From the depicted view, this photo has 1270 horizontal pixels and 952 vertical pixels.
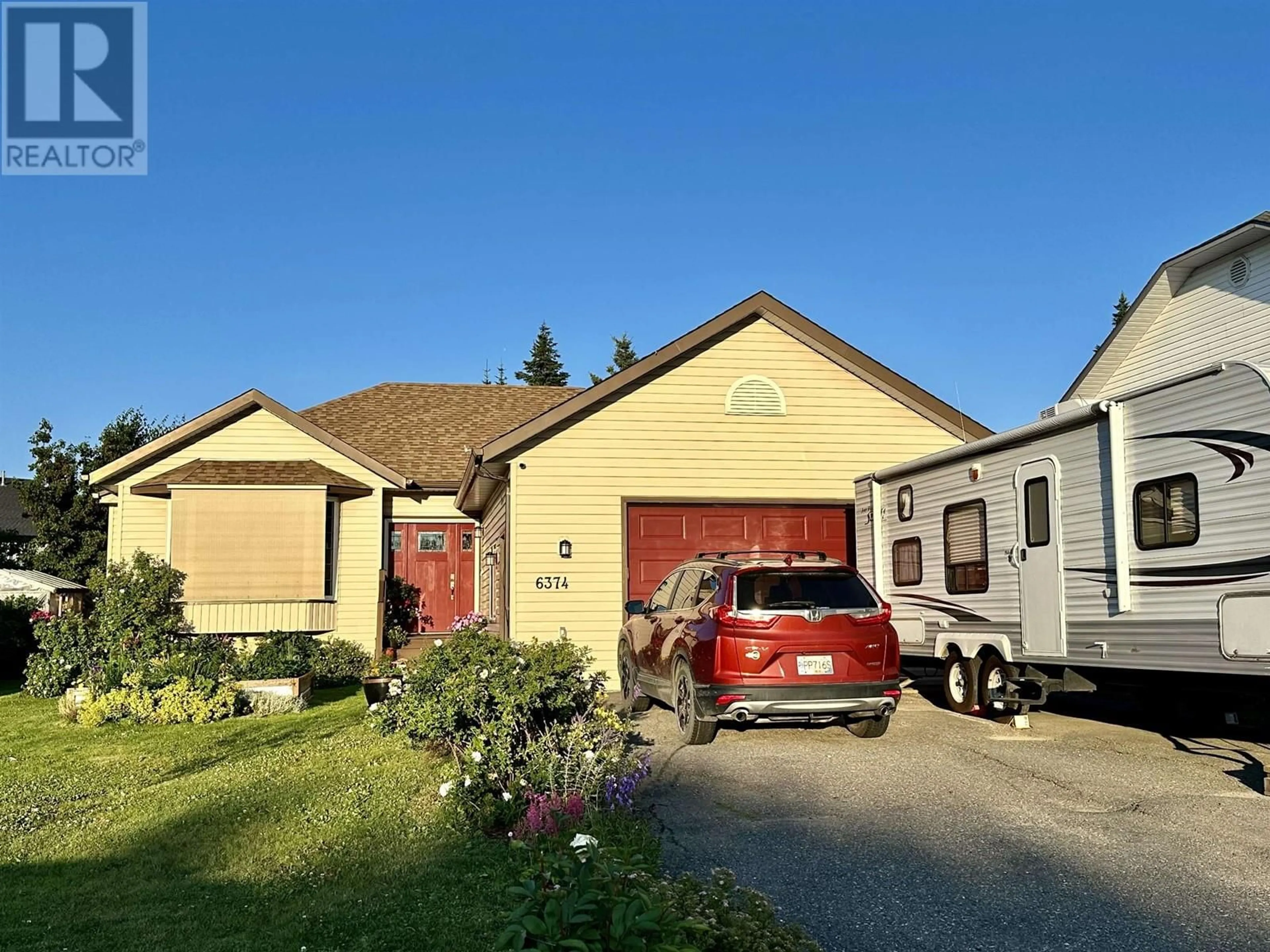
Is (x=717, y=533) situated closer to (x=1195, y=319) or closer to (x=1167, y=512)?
(x=1167, y=512)

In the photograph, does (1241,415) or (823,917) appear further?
(1241,415)

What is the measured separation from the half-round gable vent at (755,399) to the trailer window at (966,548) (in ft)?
12.7

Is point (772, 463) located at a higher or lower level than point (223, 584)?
higher

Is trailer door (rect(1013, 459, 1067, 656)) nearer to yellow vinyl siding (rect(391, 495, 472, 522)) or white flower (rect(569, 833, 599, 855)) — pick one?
white flower (rect(569, 833, 599, 855))

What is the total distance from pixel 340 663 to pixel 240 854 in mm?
11351

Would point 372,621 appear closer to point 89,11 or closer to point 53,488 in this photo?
point 89,11

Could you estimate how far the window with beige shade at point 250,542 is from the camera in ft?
55.8

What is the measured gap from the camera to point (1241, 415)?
302 inches

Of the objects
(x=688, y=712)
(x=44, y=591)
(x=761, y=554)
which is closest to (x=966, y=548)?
(x=761, y=554)

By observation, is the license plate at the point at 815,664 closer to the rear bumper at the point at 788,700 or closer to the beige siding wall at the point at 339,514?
the rear bumper at the point at 788,700

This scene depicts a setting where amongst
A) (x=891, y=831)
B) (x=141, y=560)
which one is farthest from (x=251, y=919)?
(x=141, y=560)

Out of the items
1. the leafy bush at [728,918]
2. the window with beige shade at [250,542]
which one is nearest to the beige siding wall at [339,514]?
the window with beige shade at [250,542]

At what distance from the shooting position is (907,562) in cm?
1246

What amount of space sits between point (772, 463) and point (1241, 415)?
24.7ft
